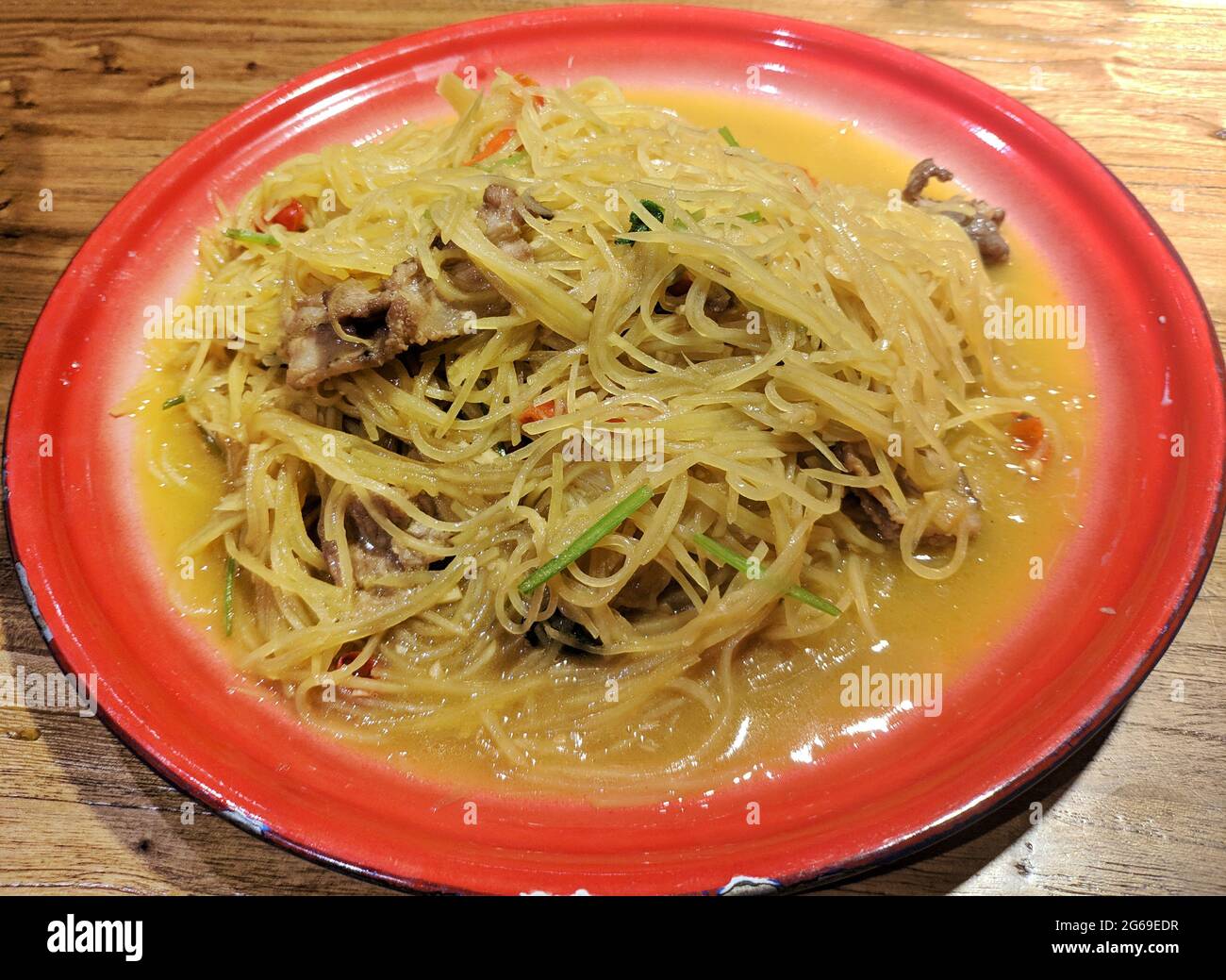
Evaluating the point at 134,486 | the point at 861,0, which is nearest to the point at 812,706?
the point at 134,486

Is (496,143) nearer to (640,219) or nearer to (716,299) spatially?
(640,219)

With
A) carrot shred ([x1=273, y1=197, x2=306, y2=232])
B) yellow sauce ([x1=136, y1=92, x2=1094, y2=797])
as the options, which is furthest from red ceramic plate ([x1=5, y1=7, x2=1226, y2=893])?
carrot shred ([x1=273, y1=197, x2=306, y2=232])

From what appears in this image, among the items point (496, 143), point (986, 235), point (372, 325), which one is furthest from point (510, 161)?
point (986, 235)

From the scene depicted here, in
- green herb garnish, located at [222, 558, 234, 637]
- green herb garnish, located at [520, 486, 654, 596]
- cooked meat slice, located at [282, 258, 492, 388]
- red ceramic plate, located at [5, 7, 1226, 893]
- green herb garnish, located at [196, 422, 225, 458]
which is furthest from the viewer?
green herb garnish, located at [196, 422, 225, 458]

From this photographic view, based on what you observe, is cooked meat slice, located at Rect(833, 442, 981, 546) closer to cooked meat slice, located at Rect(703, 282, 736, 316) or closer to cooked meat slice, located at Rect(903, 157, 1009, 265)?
cooked meat slice, located at Rect(703, 282, 736, 316)

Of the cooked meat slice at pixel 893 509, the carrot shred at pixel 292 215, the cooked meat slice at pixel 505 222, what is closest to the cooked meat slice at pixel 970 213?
the cooked meat slice at pixel 893 509
